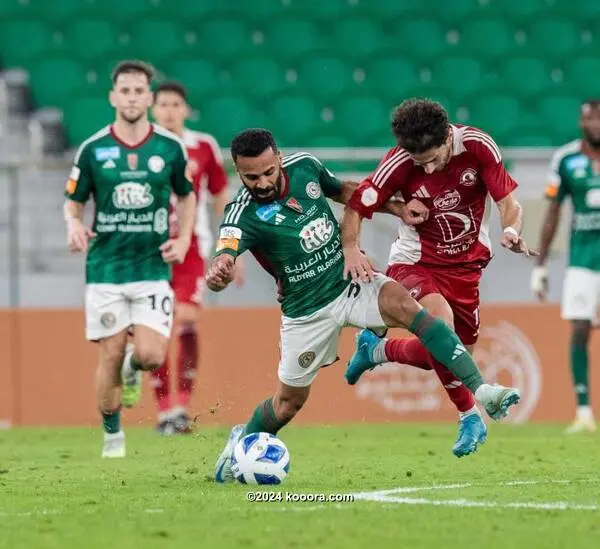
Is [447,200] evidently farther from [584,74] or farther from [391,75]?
[584,74]

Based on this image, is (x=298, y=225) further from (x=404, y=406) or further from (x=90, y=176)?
(x=404, y=406)

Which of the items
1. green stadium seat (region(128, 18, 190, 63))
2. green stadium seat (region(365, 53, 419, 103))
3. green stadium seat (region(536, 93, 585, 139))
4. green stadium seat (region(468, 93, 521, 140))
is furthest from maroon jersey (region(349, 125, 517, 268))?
green stadium seat (region(128, 18, 190, 63))

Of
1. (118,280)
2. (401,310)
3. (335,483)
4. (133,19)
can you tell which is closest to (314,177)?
(401,310)

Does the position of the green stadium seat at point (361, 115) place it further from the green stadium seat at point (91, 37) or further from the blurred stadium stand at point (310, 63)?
the green stadium seat at point (91, 37)

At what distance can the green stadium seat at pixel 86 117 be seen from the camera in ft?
51.2

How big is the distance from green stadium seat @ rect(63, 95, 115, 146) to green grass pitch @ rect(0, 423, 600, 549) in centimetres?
587

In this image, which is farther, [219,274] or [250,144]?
[250,144]

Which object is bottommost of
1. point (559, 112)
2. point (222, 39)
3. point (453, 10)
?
point (559, 112)

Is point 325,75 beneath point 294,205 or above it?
above

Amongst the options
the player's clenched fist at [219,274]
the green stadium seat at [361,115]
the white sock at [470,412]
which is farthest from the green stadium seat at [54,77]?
the player's clenched fist at [219,274]

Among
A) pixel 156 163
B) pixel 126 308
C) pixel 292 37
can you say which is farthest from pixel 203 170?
pixel 292 37

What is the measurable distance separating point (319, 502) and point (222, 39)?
451 inches

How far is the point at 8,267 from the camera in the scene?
1231 cm

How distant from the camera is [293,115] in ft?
53.0
